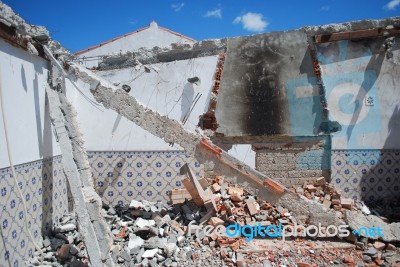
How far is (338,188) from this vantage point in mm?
5676

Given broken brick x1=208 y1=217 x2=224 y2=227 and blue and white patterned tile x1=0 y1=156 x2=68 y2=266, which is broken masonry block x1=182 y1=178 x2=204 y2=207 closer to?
broken brick x1=208 y1=217 x2=224 y2=227

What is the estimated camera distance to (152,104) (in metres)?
6.15

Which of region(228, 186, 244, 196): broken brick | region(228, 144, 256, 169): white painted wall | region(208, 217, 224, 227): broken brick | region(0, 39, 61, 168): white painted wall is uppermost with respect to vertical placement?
region(0, 39, 61, 168): white painted wall

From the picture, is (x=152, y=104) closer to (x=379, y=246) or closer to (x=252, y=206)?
(x=252, y=206)

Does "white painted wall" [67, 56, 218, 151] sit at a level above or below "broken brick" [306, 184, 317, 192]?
above

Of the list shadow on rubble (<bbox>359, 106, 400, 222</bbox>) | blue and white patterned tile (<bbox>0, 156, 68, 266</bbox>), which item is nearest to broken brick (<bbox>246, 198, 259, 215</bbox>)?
shadow on rubble (<bbox>359, 106, 400, 222</bbox>)

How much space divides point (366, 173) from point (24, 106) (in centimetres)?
625

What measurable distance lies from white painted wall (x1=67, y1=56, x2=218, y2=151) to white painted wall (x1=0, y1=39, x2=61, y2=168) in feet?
4.75

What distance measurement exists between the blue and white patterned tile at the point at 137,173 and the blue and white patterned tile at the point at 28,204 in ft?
3.72

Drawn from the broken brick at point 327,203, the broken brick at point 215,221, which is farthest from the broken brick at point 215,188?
the broken brick at point 327,203

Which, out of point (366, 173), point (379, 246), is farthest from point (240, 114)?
point (379, 246)

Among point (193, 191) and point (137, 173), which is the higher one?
point (137, 173)

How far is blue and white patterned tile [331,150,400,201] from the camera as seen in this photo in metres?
5.59

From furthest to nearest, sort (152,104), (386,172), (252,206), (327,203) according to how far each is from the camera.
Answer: (152,104) < (386,172) < (327,203) < (252,206)
